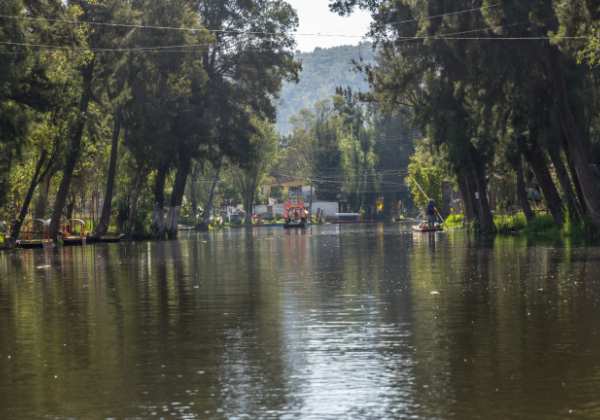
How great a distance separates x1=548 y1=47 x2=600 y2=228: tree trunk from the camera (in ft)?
161

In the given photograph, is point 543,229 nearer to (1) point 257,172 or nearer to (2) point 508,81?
(2) point 508,81

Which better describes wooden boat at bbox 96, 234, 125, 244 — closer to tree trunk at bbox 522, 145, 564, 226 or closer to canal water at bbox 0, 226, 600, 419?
tree trunk at bbox 522, 145, 564, 226

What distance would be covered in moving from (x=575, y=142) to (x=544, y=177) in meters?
13.1

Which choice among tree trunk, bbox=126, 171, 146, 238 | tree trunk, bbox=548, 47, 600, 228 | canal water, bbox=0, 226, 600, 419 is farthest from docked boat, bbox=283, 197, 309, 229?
canal water, bbox=0, 226, 600, 419

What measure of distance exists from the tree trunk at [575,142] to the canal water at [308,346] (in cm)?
1655

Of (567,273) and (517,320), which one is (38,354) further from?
(567,273)

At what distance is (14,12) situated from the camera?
169ft

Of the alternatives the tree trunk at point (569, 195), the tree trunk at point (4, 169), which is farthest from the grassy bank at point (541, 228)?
the tree trunk at point (4, 169)

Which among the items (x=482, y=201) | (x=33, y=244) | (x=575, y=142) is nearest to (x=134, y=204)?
(x=33, y=244)

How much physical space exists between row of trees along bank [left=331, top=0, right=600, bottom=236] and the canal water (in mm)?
15551

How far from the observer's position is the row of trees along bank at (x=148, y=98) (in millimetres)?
74250

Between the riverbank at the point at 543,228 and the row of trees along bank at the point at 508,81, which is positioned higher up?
the row of trees along bank at the point at 508,81

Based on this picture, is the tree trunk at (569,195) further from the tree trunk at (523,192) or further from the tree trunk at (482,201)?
the tree trunk at (482,201)

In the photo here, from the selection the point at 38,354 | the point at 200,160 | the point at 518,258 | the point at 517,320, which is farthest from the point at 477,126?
the point at 38,354
